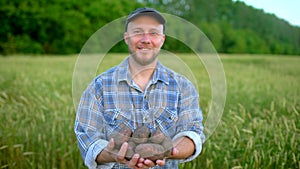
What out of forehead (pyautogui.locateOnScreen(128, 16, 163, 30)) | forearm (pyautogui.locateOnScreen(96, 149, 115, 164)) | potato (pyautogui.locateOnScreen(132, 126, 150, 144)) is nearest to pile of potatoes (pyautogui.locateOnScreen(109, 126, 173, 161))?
potato (pyautogui.locateOnScreen(132, 126, 150, 144))

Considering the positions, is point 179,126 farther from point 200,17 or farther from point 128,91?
point 200,17

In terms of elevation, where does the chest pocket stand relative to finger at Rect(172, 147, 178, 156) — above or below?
above

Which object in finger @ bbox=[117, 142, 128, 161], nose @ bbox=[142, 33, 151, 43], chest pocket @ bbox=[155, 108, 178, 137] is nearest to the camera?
finger @ bbox=[117, 142, 128, 161]

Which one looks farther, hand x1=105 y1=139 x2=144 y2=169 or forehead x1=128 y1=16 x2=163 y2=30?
forehead x1=128 y1=16 x2=163 y2=30

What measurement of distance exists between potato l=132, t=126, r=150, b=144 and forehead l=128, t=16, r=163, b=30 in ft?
1.34

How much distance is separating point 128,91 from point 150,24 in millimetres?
312

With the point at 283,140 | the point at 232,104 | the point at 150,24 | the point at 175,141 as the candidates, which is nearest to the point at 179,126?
the point at 175,141

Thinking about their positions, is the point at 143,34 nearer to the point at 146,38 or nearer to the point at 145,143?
the point at 146,38

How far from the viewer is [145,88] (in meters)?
1.58

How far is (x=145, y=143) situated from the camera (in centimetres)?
131

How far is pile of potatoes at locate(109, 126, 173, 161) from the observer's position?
1284mm

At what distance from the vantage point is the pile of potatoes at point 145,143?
128 centimetres

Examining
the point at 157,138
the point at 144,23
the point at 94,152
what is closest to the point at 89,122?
the point at 94,152

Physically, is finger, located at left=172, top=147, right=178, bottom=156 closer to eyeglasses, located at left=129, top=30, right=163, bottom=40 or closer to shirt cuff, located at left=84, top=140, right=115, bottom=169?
shirt cuff, located at left=84, top=140, right=115, bottom=169
